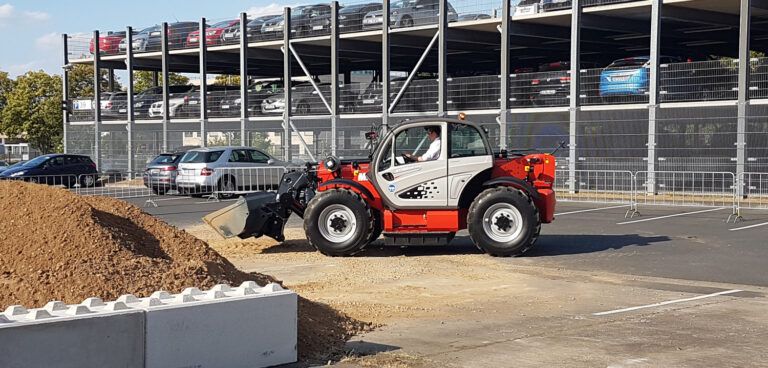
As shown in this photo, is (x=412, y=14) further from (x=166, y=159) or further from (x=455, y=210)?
(x=455, y=210)

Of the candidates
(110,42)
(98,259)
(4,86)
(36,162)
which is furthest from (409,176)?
(4,86)

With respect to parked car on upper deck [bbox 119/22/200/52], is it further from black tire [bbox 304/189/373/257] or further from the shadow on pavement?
black tire [bbox 304/189/373/257]

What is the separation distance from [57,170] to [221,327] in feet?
96.6

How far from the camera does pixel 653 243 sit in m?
15.7

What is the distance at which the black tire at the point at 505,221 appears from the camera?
14008 millimetres

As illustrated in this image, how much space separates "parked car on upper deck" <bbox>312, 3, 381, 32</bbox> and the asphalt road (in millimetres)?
13081

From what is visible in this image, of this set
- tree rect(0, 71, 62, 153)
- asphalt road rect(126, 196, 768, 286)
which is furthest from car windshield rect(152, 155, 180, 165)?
tree rect(0, 71, 62, 153)

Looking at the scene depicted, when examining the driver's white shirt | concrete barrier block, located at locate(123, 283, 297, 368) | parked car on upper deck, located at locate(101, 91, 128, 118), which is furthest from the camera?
parked car on upper deck, located at locate(101, 91, 128, 118)

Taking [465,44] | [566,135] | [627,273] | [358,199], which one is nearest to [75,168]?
[465,44]

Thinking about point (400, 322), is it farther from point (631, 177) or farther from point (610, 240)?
point (631, 177)

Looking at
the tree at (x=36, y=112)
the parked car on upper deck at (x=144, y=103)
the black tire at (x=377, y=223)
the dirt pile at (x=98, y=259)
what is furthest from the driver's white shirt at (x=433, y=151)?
the tree at (x=36, y=112)

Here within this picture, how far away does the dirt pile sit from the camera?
7.71 meters

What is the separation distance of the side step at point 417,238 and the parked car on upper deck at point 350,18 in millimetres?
19622

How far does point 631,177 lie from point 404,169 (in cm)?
1051
